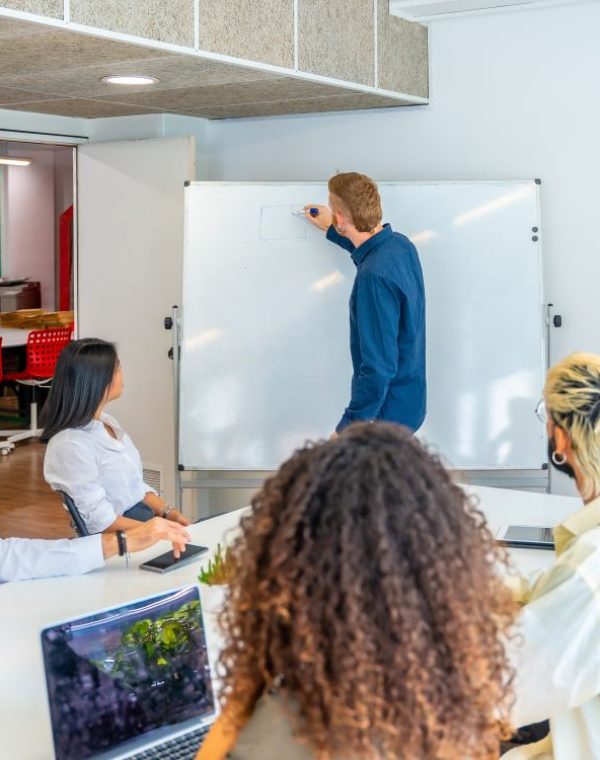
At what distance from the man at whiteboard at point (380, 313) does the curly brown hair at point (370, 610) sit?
2.40 m

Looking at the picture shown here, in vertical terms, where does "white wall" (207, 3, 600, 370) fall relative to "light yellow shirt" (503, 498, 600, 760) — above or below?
above

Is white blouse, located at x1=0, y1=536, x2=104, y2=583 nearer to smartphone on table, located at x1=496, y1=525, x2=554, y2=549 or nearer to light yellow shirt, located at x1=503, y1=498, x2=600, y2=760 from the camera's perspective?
smartphone on table, located at x1=496, y1=525, x2=554, y2=549

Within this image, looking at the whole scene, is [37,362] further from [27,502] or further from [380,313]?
[380,313]

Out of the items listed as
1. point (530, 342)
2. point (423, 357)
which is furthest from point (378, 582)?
point (530, 342)

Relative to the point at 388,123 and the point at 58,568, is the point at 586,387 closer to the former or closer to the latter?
the point at 58,568

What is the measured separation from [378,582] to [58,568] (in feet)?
4.77

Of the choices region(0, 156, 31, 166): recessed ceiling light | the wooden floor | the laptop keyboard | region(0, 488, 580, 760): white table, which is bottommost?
the wooden floor

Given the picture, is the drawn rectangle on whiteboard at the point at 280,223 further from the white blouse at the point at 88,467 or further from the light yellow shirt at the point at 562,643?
the light yellow shirt at the point at 562,643

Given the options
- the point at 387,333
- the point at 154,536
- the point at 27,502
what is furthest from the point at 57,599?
the point at 27,502

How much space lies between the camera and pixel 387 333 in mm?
3635

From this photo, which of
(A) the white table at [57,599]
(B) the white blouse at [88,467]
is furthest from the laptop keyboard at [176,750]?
(B) the white blouse at [88,467]

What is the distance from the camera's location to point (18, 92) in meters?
4.05

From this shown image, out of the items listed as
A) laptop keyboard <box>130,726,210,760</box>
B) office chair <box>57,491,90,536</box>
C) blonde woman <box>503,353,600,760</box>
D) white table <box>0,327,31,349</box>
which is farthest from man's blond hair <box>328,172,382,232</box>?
white table <box>0,327,31,349</box>

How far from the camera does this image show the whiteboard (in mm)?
4258
